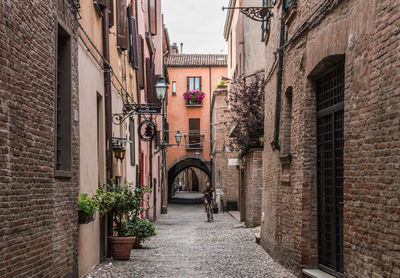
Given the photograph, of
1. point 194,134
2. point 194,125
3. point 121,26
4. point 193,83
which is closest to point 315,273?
point 121,26

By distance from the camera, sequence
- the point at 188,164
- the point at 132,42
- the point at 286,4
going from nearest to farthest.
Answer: the point at 286,4 → the point at 132,42 → the point at 188,164

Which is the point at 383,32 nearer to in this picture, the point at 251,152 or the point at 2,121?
the point at 2,121

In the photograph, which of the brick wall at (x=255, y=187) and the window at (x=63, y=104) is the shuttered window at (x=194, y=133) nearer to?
the brick wall at (x=255, y=187)

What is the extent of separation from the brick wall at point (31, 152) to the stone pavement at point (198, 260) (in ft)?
7.61

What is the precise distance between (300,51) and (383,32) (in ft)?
13.6

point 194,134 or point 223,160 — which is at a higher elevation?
point 194,134

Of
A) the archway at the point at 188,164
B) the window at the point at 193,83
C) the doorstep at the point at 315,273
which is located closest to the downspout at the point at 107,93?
the doorstep at the point at 315,273

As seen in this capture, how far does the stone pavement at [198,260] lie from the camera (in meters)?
10.2

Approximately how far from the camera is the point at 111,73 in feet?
42.9

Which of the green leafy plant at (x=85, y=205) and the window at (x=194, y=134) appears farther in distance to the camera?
the window at (x=194, y=134)

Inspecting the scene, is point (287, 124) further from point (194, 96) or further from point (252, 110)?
point (194, 96)

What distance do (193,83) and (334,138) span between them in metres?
37.5

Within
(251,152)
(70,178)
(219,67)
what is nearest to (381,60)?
(70,178)

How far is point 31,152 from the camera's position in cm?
657
